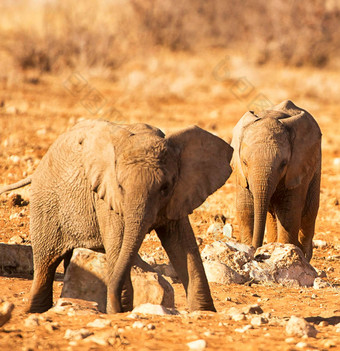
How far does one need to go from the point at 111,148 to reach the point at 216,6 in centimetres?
1997

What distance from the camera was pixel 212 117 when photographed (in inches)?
629

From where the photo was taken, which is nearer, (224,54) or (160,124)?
(160,124)

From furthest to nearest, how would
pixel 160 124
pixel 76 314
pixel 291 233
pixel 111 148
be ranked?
pixel 160 124, pixel 291 233, pixel 111 148, pixel 76 314

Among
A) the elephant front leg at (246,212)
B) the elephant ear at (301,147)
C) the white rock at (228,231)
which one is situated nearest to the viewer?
the elephant ear at (301,147)

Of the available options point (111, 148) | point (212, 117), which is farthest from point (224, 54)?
point (111, 148)

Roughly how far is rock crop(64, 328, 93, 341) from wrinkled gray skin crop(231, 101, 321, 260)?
11.0 ft

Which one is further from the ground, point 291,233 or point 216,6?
point 216,6

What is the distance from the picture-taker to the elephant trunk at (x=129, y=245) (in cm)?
491

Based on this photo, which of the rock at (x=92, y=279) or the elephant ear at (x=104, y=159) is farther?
the rock at (x=92, y=279)

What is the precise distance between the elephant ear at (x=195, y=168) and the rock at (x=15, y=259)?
2.34 meters

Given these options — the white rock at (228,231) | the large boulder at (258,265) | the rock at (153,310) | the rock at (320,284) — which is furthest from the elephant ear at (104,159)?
the white rock at (228,231)

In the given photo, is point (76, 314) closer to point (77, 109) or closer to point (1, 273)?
point (1, 273)

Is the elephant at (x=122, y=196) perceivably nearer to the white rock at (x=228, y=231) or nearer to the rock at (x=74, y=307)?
the rock at (x=74, y=307)

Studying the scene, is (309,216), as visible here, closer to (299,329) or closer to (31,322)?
(299,329)
